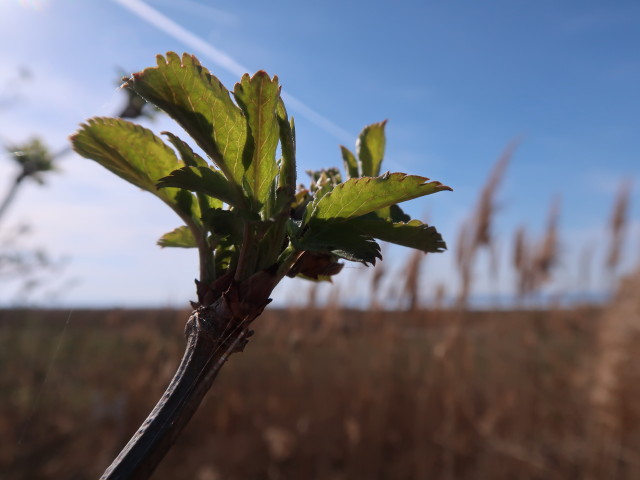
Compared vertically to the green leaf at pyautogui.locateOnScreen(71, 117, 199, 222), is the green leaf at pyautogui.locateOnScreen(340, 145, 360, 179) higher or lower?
higher

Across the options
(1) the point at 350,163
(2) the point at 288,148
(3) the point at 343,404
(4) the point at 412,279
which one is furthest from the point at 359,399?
(2) the point at 288,148

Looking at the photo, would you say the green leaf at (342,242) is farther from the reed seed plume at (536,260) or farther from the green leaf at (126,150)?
the reed seed plume at (536,260)

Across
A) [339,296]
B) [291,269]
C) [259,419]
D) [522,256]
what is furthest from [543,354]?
[291,269]

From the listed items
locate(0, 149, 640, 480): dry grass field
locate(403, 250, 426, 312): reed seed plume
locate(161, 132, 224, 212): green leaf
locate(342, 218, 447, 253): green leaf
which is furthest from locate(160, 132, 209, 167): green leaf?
locate(403, 250, 426, 312): reed seed plume

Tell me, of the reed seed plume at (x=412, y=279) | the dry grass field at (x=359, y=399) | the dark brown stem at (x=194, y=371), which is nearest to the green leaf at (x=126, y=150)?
the dark brown stem at (x=194, y=371)

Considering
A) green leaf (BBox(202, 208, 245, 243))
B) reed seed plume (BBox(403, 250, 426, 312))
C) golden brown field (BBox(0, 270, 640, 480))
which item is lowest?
golden brown field (BBox(0, 270, 640, 480))

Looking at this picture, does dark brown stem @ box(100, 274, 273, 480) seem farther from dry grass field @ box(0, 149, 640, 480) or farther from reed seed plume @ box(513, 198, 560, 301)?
reed seed plume @ box(513, 198, 560, 301)
